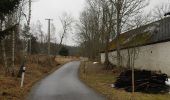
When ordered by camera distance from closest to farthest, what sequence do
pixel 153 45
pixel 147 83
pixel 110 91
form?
1. pixel 110 91
2. pixel 147 83
3. pixel 153 45

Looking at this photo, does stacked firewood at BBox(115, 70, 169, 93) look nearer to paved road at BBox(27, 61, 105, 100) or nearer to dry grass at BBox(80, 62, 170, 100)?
dry grass at BBox(80, 62, 170, 100)

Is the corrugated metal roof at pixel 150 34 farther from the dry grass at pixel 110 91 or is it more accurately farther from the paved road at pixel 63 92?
the paved road at pixel 63 92

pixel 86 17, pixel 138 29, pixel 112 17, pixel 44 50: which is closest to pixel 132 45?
pixel 138 29

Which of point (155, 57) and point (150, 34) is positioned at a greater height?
point (150, 34)

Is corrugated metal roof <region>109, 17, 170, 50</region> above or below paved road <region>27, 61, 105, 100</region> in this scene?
above

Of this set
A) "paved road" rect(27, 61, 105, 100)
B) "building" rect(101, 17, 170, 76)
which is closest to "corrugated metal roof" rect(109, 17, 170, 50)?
"building" rect(101, 17, 170, 76)

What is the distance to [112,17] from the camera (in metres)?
42.4

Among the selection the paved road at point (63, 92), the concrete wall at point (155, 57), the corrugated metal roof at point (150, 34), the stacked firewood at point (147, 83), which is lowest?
the paved road at point (63, 92)

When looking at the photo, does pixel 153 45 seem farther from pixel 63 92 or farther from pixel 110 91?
pixel 63 92

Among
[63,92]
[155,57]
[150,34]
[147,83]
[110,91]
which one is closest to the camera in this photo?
[63,92]

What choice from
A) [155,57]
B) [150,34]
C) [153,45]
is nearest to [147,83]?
[155,57]

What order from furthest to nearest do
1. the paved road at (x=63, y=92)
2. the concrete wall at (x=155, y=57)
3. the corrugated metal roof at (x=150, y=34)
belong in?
the corrugated metal roof at (x=150, y=34)
the concrete wall at (x=155, y=57)
the paved road at (x=63, y=92)

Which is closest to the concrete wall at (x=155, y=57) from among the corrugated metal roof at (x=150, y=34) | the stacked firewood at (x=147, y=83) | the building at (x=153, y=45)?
the building at (x=153, y=45)

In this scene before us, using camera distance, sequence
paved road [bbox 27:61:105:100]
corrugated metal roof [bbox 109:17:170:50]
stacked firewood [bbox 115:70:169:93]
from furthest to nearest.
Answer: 1. corrugated metal roof [bbox 109:17:170:50]
2. stacked firewood [bbox 115:70:169:93]
3. paved road [bbox 27:61:105:100]
